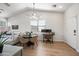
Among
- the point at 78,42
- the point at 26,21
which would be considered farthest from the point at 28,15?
the point at 78,42

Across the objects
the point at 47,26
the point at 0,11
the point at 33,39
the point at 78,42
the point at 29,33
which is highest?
the point at 0,11

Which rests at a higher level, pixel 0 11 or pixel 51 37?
pixel 0 11

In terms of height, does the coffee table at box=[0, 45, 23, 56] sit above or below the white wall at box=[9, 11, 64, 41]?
below

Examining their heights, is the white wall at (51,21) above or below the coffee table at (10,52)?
above

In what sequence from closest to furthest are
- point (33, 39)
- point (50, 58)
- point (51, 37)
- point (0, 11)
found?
point (50, 58)
point (0, 11)
point (33, 39)
point (51, 37)

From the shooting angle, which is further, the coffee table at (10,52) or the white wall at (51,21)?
the white wall at (51,21)

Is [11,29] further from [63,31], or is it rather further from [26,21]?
[63,31]

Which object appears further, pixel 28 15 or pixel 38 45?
pixel 38 45

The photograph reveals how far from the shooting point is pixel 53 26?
8.43 feet

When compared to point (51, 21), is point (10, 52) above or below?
below

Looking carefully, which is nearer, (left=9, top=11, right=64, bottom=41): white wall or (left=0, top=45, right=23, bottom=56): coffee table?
(left=0, top=45, right=23, bottom=56): coffee table

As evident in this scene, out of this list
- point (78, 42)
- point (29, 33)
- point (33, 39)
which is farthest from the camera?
point (78, 42)

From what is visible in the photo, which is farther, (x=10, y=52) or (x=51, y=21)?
(x=51, y=21)

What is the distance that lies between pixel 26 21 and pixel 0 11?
734mm
